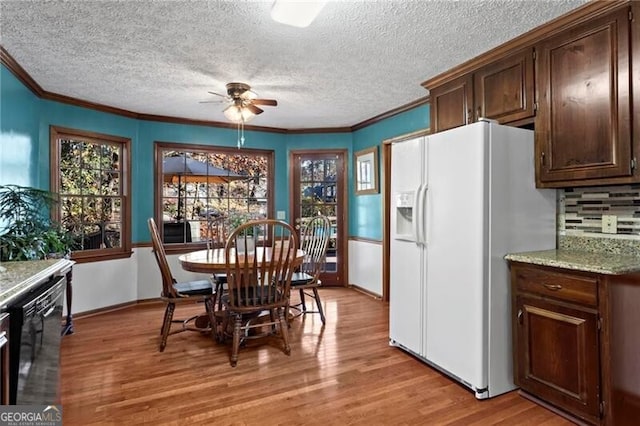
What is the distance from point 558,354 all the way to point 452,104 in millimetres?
1998

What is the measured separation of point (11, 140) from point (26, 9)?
1.22 metres

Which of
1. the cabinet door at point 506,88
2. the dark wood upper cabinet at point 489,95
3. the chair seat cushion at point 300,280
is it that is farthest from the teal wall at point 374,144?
the chair seat cushion at point 300,280

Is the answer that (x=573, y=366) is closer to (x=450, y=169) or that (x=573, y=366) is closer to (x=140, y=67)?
(x=450, y=169)

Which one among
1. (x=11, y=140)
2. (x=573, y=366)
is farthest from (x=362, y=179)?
(x=11, y=140)

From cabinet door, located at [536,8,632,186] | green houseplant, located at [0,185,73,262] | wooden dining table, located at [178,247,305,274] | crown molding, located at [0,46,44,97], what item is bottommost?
wooden dining table, located at [178,247,305,274]

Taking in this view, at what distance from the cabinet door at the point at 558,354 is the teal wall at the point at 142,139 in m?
2.28

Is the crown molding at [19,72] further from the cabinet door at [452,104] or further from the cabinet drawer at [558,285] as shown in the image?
the cabinet drawer at [558,285]

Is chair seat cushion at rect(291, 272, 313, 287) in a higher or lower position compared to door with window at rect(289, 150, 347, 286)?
lower

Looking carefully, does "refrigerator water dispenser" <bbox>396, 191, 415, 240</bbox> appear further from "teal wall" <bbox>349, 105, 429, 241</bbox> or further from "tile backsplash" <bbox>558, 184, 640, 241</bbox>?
"teal wall" <bbox>349, 105, 429, 241</bbox>

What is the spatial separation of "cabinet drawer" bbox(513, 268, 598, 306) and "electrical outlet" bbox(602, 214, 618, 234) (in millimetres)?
608

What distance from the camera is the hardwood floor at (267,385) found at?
1967 millimetres

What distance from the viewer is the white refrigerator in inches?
84.2

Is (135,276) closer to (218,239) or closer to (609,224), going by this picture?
(218,239)

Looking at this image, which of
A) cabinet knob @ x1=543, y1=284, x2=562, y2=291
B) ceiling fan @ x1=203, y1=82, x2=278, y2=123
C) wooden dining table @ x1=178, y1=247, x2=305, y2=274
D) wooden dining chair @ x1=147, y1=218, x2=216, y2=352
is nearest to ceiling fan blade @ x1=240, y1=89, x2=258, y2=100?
ceiling fan @ x1=203, y1=82, x2=278, y2=123
